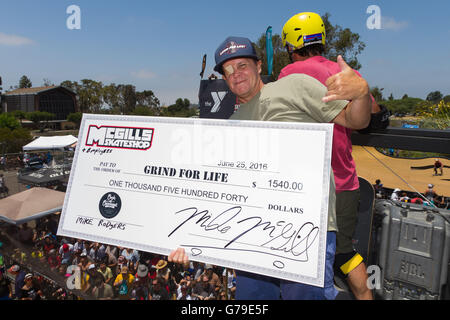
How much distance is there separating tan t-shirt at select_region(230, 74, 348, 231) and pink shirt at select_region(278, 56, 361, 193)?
0.19 meters

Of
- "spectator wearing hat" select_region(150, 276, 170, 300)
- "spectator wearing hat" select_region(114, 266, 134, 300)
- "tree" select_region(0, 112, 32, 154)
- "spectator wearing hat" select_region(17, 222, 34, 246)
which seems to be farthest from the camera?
"tree" select_region(0, 112, 32, 154)

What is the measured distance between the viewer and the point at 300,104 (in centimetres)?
147

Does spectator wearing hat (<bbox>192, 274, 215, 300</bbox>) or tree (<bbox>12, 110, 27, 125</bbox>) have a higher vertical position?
tree (<bbox>12, 110, 27, 125</bbox>)

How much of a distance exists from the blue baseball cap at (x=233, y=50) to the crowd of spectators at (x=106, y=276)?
3.99 meters

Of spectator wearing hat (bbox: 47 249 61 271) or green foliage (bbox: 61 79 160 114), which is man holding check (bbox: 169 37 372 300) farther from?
green foliage (bbox: 61 79 160 114)

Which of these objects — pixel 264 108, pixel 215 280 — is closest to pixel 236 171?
pixel 264 108

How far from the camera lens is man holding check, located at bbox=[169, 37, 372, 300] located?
1.33 meters

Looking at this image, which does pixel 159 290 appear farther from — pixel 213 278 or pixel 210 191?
pixel 210 191

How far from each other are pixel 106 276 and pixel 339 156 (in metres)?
5.88

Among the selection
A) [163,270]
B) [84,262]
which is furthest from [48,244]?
[163,270]

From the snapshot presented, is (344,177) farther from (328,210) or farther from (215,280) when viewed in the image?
(215,280)

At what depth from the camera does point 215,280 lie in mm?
5516
